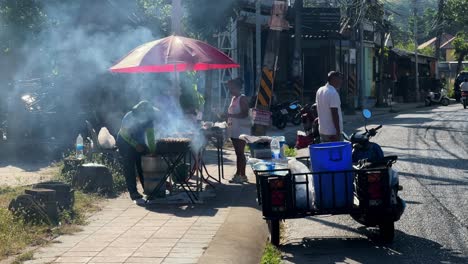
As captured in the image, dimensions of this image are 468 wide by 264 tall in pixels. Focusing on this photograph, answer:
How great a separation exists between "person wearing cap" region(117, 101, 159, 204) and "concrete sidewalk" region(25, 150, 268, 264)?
341 mm

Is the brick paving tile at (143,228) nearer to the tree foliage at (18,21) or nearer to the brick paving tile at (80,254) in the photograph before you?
the brick paving tile at (80,254)

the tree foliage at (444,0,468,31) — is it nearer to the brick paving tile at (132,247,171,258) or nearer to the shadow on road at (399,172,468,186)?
the shadow on road at (399,172,468,186)

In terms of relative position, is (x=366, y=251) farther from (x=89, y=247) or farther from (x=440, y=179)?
(x=440, y=179)

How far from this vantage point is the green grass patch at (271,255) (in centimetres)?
687

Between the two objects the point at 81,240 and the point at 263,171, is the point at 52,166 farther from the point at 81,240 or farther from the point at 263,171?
the point at 263,171

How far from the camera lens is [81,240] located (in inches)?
292

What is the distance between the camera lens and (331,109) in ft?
30.8

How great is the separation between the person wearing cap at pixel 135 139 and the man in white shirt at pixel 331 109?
7.70 feet

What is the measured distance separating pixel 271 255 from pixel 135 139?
358 centimetres

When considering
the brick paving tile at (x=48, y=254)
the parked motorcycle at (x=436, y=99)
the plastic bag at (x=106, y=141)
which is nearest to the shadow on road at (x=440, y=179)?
the plastic bag at (x=106, y=141)

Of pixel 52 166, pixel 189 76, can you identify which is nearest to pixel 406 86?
pixel 189 76

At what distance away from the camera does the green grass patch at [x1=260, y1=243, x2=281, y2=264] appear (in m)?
6.87

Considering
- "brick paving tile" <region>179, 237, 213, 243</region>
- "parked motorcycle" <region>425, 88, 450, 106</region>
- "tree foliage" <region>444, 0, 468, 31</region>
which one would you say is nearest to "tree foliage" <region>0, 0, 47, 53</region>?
"brick paving tile" <region>179, 237, 213, 243</region>

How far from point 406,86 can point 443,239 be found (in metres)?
39.5
